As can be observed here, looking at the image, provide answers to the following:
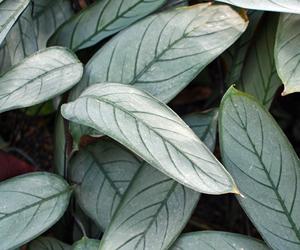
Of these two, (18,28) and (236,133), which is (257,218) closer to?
(236,133)

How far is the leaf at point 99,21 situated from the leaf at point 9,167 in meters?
0.26

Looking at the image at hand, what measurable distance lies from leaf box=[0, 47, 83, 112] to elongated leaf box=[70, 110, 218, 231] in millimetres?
159

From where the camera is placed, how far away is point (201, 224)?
166 cm

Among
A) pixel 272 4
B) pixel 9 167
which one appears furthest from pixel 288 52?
pixel 9 167

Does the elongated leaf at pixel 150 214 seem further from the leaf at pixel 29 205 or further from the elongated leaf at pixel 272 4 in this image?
the elongated leaf at pixel 272 4

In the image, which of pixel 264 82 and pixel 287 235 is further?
pixel 264 82

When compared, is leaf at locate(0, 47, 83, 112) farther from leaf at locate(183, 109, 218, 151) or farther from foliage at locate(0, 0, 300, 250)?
leaf at locate(183, 109, 218, 151)

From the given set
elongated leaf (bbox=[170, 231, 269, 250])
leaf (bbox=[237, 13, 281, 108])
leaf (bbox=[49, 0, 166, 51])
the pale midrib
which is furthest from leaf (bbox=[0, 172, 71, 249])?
leaf (bbox=[237, 13, 281, 108])

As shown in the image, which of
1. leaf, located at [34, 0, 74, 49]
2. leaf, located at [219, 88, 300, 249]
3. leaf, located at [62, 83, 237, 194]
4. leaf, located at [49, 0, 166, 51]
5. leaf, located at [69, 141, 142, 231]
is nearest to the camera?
leaf, located at [62, 83, 237, 194]

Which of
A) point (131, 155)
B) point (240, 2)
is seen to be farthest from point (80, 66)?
point (240, 2)

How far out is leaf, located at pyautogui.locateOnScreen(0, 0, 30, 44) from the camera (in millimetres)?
1199

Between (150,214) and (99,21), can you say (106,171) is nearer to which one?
(150,214)

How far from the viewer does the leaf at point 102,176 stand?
121 cm

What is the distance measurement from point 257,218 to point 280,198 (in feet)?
0.17
